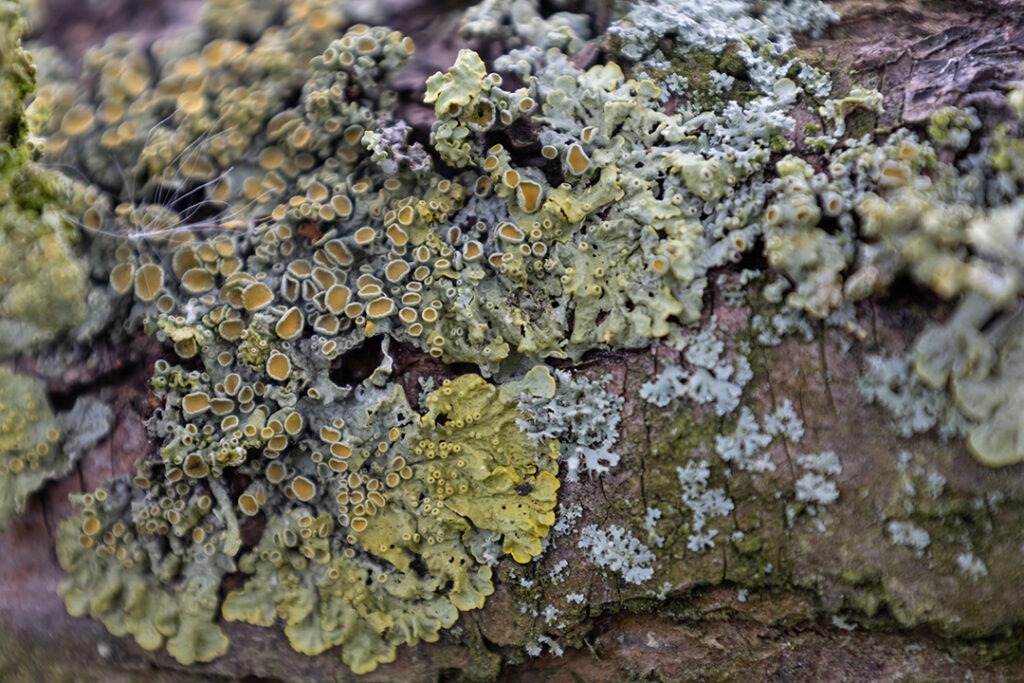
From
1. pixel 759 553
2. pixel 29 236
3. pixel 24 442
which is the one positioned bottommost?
pixel 24 442

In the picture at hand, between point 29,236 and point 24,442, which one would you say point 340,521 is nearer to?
point 24,442

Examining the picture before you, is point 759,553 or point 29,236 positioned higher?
point 29,236

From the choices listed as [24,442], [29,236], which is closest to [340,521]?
[24,442]

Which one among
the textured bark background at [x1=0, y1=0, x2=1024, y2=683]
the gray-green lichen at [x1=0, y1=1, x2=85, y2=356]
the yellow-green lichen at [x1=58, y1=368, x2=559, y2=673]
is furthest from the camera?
the yellow-green lichen at [x1=58, y1=368, x2=559, y2=673]

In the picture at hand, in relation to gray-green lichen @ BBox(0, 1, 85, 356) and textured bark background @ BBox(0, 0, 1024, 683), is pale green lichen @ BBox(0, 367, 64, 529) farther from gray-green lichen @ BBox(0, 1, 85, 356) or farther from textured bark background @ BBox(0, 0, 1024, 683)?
gray-green lichen @ BBox(0, 1, 85, 356)

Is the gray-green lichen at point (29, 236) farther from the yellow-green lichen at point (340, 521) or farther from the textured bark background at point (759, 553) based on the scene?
the yellow-green lichen at point (340, 521)

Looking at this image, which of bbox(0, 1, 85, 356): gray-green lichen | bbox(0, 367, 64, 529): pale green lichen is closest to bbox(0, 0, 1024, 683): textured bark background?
bbox(0, 367, 64, 529): pale green lichen

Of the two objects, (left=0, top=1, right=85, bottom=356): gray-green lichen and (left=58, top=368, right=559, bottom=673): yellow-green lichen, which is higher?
(left=0, top=1, right=85, bottom=356): gray-green lichen

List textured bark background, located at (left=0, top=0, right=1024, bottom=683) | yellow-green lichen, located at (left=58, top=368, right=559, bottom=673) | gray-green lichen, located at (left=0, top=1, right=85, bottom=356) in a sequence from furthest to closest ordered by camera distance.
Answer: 1. yellow-green lichen, located at (left=58, top=368, right=559, bottom=673)
2. gray-green lichen, located at (left=0, top=1, right=85, bottom=356)
3. textured bark background, located at (left=0, top=0, right=1024, bottom=683)

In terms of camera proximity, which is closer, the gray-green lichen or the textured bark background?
the textured bark background
